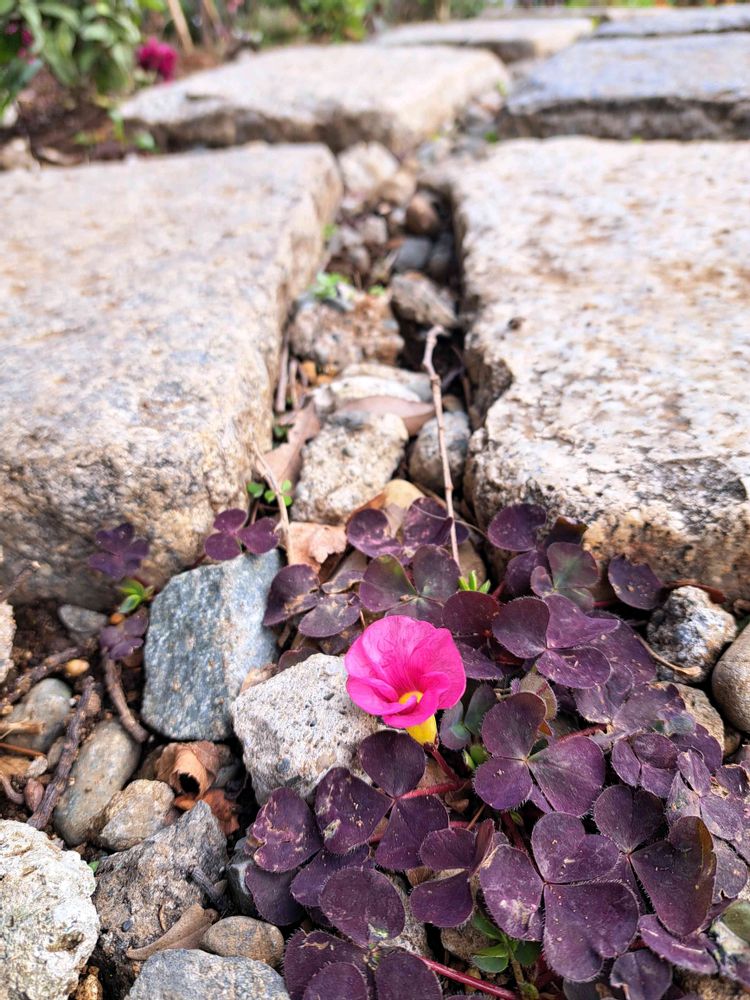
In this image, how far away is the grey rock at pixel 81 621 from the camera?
1879 millimetres

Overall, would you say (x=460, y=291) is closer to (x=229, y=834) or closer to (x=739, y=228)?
(x=739, y=228)

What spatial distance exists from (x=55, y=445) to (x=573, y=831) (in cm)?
144

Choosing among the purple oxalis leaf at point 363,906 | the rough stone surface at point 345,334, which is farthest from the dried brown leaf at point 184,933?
the rough stone surface at point 345,334

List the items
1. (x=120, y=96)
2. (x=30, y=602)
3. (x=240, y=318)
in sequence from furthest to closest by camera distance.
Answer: (x=120, y=96) < (x=240, y=318) < (x=30, y=602)

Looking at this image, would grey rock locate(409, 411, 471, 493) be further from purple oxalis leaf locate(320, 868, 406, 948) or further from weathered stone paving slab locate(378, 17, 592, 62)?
weathered stone paving slab locate(378, 17, 592, 62)

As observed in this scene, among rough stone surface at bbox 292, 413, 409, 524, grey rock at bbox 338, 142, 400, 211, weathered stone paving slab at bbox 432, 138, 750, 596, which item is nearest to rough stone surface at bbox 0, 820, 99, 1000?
rough stone surface at bbox 292, 413, 409, 524

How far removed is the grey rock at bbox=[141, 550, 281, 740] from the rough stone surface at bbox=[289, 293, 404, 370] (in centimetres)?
99

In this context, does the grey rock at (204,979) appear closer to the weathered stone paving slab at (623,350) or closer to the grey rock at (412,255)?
the weathered stone paving slab at (623,350)

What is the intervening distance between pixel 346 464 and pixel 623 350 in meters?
0.83

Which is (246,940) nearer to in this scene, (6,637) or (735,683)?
(6,637)

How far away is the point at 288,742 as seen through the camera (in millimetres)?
1472

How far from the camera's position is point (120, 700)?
1.73 meters

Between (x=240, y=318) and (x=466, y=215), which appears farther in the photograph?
(x=466, y=215)

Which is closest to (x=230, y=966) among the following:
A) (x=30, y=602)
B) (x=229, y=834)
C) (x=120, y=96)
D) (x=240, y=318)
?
(x=229, y=834)
